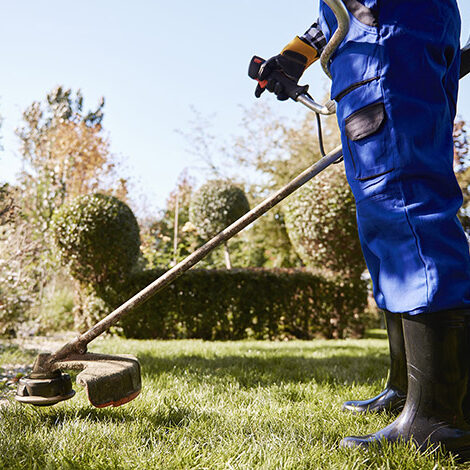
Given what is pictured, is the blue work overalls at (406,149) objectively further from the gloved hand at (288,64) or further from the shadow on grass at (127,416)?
the shadow on grass at (127,416)

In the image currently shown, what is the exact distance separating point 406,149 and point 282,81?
783 mm

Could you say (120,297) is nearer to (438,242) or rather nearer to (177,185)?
(438,242)

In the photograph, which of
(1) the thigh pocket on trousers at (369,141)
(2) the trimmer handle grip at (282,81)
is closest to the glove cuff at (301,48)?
(2) the trimmer handle grip at (282,81)

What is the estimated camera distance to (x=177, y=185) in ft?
49.0

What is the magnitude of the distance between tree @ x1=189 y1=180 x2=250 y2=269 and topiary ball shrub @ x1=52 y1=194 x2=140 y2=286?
2.51 metres

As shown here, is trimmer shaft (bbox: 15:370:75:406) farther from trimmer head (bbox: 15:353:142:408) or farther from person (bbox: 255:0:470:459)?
person (bbox: 255:0:470:459)

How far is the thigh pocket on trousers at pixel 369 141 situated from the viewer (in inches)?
49.6

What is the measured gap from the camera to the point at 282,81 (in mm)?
1849

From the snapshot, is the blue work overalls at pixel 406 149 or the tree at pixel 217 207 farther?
the tree at pixel 217 207

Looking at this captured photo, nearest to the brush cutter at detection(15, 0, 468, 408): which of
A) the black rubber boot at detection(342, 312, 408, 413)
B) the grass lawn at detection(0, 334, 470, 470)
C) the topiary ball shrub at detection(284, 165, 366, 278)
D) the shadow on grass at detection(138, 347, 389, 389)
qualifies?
the grass lawn at detection(0, 334, 470, 470)

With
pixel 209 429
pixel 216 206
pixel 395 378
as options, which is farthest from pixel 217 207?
pixel 209 429

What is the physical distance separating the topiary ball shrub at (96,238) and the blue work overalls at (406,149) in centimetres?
487

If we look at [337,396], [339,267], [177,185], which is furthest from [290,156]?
[337,396]

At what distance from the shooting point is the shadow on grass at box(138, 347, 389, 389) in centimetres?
239
